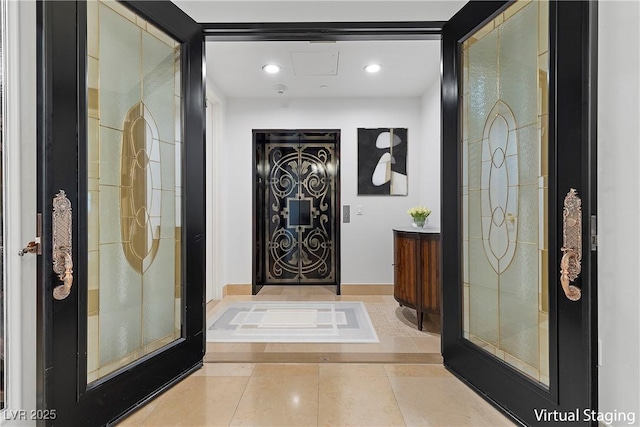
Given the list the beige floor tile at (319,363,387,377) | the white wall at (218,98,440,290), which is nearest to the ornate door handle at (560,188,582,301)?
the beige floor tile at (319,363,387,377)

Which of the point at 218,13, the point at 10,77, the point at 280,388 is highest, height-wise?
the point at 218,13

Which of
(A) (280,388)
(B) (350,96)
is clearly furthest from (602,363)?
(B) (350,96)

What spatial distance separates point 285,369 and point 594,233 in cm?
177

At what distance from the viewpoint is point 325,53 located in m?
2.99

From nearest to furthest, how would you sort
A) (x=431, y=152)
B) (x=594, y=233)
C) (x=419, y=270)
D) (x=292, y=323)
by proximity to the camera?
(x=594, y=233)
(x=419, y=270)
(x=292, y=323)
(x=431, y=152)

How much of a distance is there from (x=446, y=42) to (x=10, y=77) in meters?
2.24

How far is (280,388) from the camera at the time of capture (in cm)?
189

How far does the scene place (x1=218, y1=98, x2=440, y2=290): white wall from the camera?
414 centimetres

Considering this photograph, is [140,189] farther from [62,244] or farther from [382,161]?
[382,161]

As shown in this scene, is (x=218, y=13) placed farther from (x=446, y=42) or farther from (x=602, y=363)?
(x=602, y=363)

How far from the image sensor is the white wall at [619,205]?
48.9 inches

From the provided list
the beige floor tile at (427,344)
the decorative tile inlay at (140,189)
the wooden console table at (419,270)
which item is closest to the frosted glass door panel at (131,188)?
the decorative tile inlay at (140,189)

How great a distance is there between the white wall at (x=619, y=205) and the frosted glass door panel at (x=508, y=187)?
196 mm

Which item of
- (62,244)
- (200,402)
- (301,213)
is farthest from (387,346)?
(301,213)
